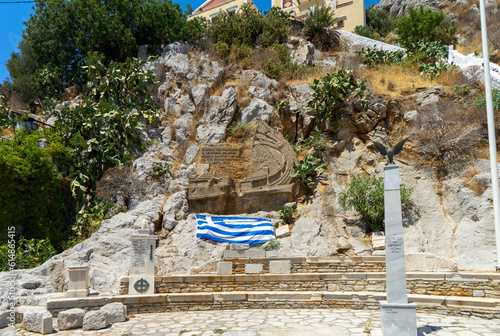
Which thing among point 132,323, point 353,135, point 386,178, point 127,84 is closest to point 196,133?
point 127,84

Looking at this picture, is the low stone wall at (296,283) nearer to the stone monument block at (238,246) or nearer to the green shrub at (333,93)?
the stone monument block at (238,246)

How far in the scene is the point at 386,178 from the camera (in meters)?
7.01

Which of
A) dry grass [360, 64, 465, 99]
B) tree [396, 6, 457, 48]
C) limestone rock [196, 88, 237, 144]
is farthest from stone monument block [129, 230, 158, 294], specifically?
tree [396, 6, 457, 48]

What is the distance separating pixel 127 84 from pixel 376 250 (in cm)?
1403

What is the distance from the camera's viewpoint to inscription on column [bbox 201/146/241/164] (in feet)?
48.5

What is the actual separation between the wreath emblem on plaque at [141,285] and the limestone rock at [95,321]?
2.31 meters

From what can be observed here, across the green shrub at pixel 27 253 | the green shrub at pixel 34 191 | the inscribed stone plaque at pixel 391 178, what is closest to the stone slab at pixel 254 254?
the inscribed stone plaque at pixel 391 178

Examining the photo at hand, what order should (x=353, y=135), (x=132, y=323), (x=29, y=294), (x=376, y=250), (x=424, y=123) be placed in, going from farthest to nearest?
(x=353, y=135), (x=424, y=123), (x=376, y=250), (x=29, y=294), (x=132, y=323)

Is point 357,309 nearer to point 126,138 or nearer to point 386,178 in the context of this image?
point 386,178

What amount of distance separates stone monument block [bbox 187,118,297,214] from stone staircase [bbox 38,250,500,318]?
3135 mm

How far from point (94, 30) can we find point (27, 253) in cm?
1302

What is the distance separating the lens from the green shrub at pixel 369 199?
1240 centimetres

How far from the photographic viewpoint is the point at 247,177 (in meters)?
14.1

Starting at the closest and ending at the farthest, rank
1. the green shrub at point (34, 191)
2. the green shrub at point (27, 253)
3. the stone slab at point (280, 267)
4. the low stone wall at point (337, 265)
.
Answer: the low stone wall at point (337, 265)
the stone slab at point (280, 267)
the green shrub at point (27, 253)
the green shrub at point (34, 191)
